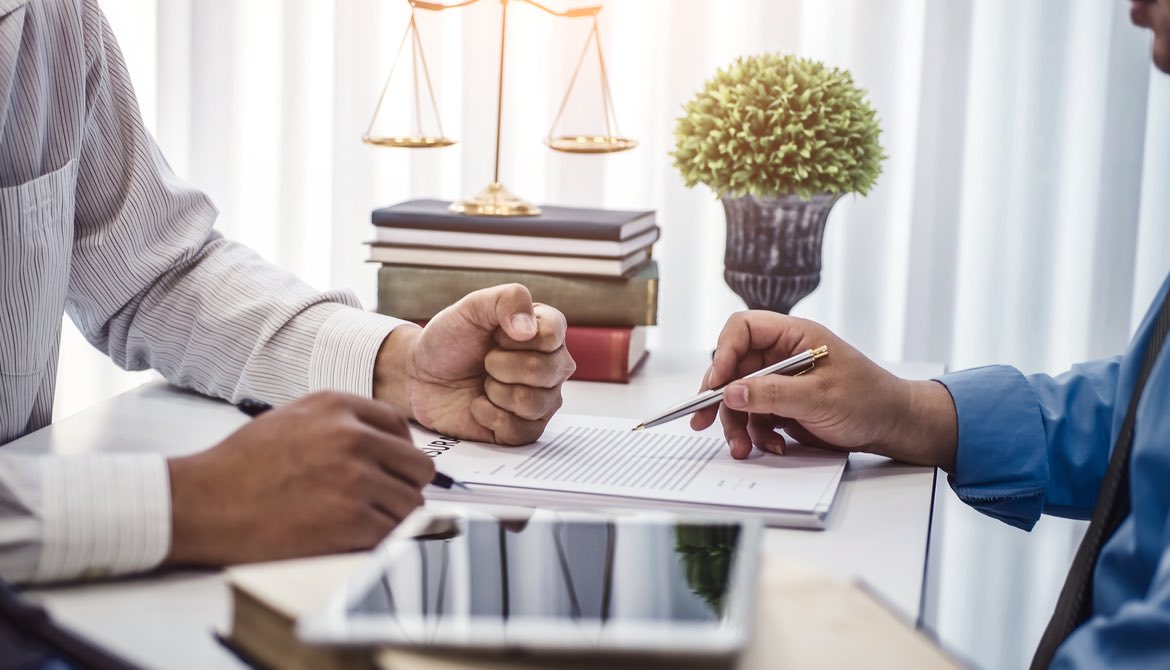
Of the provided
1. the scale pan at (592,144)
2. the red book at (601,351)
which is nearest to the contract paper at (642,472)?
the red book at (601,351)

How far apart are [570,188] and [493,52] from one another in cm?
27

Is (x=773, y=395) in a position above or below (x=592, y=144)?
below

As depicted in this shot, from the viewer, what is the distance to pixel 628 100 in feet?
6.23

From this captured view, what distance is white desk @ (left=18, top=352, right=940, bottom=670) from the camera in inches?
21.3

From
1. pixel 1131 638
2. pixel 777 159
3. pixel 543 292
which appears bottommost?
pixel 1131 638

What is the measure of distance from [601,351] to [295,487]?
644 millimetres

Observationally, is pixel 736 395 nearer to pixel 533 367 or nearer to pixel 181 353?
pixel 533 367

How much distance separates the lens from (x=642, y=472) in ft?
2.74

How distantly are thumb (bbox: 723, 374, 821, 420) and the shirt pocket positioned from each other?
0.62 meters

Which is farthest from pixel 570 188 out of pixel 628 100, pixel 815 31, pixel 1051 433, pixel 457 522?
pixel 457 522

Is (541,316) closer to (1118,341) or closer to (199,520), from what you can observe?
(199,520)

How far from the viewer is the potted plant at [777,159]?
131 centimetres

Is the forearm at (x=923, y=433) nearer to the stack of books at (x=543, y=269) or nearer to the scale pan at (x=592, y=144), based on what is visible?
the stack of books at (x=543, y=269)

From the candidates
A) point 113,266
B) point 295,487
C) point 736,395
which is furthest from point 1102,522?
point 113,266
